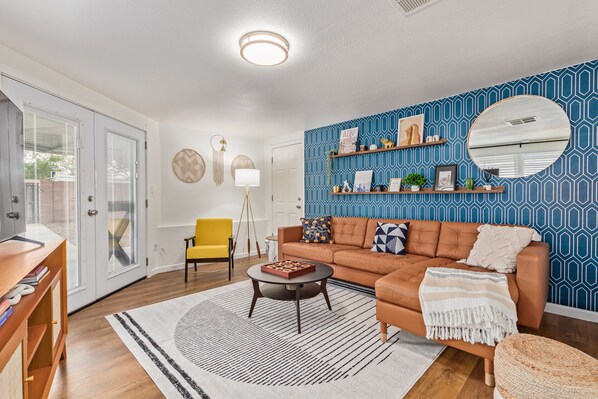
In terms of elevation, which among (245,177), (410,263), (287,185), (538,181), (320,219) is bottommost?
(410,263)

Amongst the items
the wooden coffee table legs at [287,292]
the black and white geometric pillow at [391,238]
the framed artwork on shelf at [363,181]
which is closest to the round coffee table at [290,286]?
the wooden coffee table legs at [287,292]

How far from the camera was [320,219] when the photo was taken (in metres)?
4.37

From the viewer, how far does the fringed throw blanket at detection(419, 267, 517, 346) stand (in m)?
1.78

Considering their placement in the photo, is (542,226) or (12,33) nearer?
(12,33)

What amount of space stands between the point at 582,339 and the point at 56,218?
478cm

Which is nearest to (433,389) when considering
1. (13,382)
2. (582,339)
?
(582,339)

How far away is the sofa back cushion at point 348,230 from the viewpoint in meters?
4.05

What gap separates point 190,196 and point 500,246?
441 cm

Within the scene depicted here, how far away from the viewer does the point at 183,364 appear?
201 centimetres

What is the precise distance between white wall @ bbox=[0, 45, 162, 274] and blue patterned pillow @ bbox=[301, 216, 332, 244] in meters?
2.34

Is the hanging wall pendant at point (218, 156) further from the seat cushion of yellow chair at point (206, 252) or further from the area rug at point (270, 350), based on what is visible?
the area rug at point (270, 350)

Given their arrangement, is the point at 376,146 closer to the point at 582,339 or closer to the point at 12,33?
the point at 582,339

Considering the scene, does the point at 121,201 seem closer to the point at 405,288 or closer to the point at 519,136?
the point at 405,288

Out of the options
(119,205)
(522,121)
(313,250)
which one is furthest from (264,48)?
(119,205)
